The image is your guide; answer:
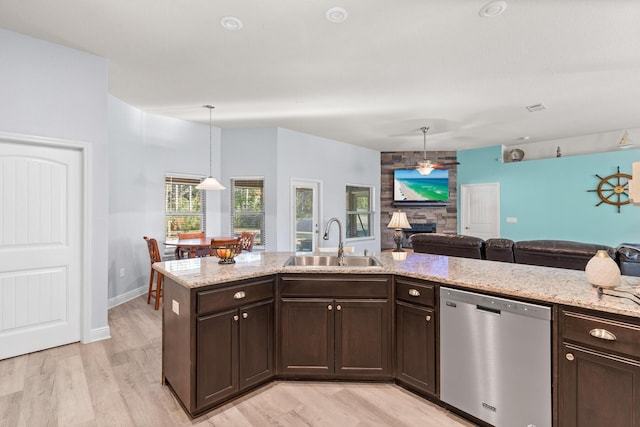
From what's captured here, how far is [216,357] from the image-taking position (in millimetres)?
2127

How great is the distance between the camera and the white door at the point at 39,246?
114 inches

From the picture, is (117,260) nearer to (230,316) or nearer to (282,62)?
(230,316)

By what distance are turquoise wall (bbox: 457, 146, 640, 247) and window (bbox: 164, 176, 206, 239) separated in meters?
6.43

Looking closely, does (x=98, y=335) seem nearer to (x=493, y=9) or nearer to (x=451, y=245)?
(x=451, y=245)

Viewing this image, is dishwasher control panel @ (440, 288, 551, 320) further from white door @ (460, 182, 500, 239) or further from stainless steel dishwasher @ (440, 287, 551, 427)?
white door @ (460, 182, 500, 239)

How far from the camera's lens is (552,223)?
6805mm

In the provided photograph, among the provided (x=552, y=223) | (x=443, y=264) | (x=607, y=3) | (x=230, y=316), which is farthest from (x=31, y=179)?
(x=552, y=223)

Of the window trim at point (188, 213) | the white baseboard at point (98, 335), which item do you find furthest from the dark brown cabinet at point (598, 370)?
the window trim at point (188, 213)

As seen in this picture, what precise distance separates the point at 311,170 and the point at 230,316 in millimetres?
4740

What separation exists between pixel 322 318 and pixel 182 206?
4.22 m

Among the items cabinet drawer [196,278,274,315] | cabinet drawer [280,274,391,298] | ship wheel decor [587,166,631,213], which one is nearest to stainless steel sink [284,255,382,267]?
cabinet drawer [280,274,391,298]

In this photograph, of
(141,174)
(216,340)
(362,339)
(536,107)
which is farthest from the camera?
(141,174)

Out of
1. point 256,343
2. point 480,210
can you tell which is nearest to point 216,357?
point 256,343

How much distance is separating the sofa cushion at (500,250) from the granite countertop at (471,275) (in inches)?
62.2
